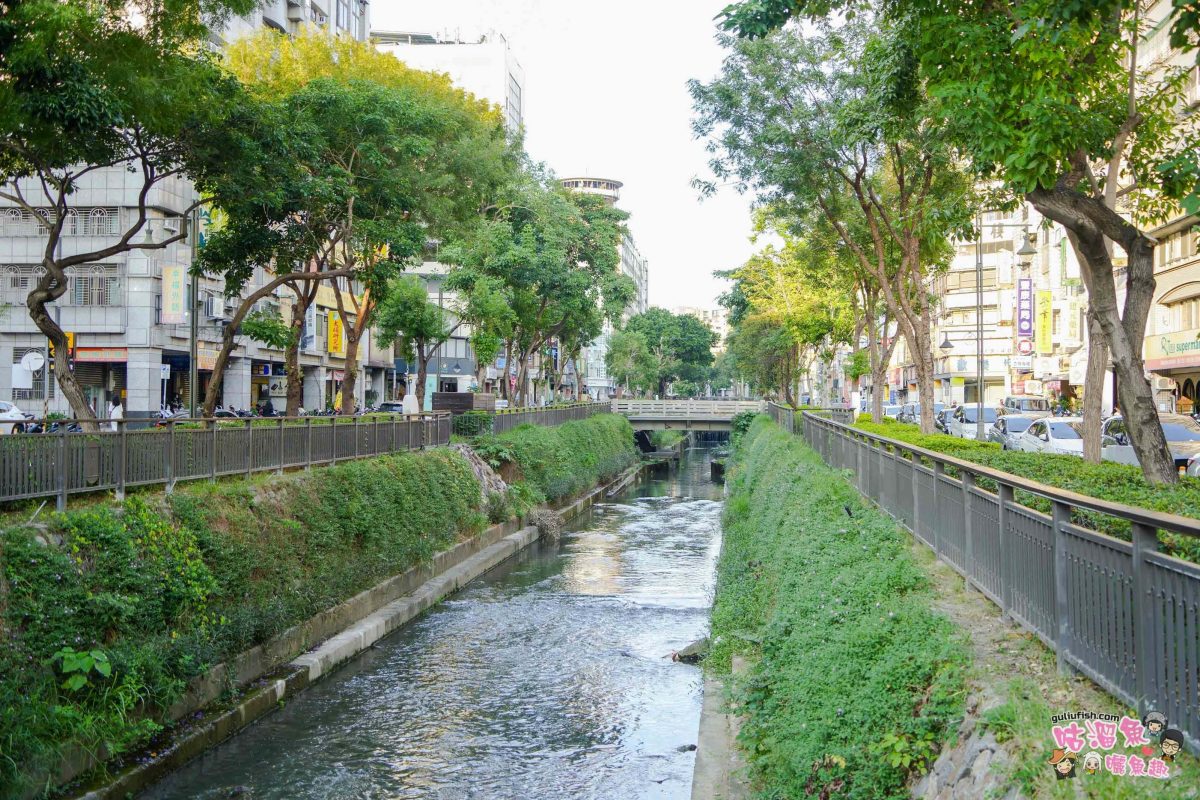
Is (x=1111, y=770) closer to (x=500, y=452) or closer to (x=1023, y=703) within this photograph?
(x=1023, y=703)

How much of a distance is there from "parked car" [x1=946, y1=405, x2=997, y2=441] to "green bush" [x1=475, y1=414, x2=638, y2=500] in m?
14.2

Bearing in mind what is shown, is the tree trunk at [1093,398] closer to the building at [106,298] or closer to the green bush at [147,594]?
the green bush at [147,594]

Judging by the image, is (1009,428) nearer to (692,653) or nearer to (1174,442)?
(1174,442)

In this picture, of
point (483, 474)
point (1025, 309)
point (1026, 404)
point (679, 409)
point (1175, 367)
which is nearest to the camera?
point (483, 474)

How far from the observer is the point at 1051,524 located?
20.3 feet

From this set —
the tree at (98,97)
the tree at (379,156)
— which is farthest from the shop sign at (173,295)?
the tree at (98,97)

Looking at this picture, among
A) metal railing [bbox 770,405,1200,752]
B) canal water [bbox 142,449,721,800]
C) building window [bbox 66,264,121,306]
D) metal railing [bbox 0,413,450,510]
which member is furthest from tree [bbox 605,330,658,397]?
metal railing [bbox 770,405,1200,752]

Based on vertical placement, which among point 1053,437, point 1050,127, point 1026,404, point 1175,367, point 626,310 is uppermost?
point 626,310

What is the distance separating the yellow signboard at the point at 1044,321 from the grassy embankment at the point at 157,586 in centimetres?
4328

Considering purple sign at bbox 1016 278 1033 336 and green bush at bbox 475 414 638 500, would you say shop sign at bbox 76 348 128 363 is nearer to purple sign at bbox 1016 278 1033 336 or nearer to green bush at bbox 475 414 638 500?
green bush at bbox 475 414 638 500

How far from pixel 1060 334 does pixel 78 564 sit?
52026 millimetres

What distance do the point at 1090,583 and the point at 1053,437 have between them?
81.5 ft

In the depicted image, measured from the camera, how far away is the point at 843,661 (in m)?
7.52

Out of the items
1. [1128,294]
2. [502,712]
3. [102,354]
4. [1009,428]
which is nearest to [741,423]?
[1009,428]
